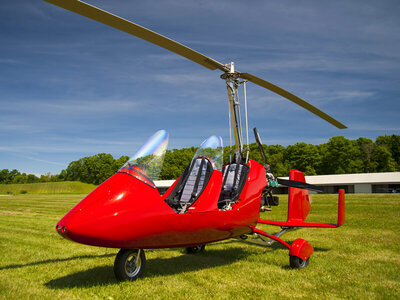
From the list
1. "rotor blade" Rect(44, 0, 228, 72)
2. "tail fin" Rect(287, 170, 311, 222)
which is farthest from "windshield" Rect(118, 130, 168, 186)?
"tail fin" Rect(287, 170, 311, 222)

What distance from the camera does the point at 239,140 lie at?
6.80m

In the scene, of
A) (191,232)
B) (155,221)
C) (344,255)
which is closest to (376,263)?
(344,255)

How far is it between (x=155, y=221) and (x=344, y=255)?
4.77 m

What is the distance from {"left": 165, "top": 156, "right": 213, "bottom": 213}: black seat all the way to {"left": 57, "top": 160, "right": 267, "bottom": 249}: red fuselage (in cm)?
27

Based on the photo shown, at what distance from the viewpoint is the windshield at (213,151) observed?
603 centimetres

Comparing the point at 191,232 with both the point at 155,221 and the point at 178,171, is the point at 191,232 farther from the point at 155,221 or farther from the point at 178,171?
the point at 178,171

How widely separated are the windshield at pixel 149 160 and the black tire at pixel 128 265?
43.1 inches

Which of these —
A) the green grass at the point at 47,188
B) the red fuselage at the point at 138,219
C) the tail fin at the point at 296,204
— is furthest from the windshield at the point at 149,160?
the green grass at the point at 47,188

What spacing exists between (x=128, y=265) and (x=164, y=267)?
1.16 metres

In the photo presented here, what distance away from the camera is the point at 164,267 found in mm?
5836

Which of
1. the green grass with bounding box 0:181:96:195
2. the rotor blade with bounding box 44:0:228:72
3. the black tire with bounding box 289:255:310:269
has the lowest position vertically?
the green grass with bounding box 0:181:96:195

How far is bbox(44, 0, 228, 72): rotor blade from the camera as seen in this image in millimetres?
3605

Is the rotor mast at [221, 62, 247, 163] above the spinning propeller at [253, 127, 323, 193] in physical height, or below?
above

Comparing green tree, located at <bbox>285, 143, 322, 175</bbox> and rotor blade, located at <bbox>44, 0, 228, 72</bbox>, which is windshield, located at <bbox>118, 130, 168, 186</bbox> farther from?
green tree, located at <bbox>285, 143, 322, 175</bbox>
